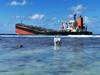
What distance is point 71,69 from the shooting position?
20812mm

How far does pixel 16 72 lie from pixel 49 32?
13017cm

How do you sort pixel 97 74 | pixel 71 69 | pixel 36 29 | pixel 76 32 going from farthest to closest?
1. pixel 36 29
2. pixel 76 32
3. pixel 71 69
4. pixel 97 74

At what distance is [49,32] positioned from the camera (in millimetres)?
149750

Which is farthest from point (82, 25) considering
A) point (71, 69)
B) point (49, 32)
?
point (71, 69)

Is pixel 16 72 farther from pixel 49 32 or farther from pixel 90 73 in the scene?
pixel 49 32

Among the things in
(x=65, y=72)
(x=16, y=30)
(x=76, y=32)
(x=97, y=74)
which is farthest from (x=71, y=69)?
(x=16, y=30)

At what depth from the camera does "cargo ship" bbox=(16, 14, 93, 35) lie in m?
146

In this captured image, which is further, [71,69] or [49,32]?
[49,32]

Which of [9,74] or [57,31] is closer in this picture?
[9,74]

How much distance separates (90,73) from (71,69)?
2.04 meters

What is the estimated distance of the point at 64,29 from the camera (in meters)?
151

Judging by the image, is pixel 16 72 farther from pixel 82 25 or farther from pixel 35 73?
pixel 82 25

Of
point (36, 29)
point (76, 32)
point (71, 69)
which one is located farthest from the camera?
point (36, 29)

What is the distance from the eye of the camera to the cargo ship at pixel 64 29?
146 meters
